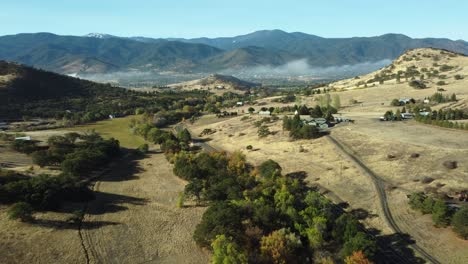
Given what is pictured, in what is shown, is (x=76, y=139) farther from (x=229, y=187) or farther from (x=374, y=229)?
(x=374, y=229)

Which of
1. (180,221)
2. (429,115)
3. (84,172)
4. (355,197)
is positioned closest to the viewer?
→ (180,221)

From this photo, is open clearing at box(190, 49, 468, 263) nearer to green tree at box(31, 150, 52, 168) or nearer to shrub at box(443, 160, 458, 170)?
shrub at box(443, 160, 458, 170)

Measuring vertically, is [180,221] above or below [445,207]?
below

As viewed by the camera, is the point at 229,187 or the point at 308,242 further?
the point at 229,187

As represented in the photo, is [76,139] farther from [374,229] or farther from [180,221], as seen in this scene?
[374,229]

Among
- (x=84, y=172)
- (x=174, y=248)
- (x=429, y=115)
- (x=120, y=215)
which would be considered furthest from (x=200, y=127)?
(x=174, y=248)

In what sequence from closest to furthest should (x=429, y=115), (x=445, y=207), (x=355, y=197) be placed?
(x=445, y=207)
(x=355, y=197)
(x=429, y=115)

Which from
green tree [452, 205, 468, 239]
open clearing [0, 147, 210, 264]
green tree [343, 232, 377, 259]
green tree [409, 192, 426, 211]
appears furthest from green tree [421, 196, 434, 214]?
open clearing [0, 147, 210, 264]
